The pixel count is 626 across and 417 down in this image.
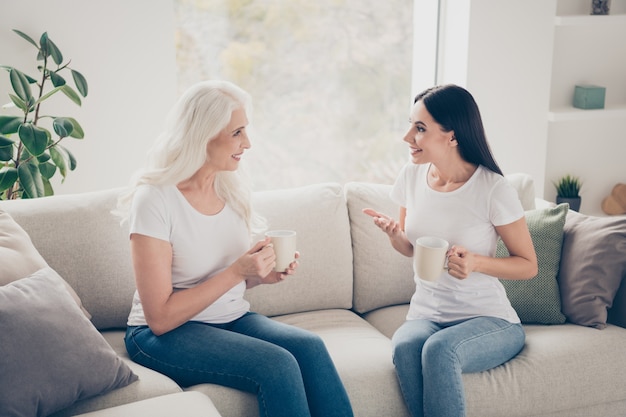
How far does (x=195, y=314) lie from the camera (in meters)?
2.04

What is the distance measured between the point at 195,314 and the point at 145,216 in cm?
31

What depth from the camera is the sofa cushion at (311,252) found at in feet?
8.46

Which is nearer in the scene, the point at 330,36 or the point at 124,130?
the point at 124,130

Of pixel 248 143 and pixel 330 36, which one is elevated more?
pixel 330 36

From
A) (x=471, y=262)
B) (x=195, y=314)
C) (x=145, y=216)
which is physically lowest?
(x=195, y=314)

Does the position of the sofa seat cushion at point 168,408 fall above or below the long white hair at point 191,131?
below

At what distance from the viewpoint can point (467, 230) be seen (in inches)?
87.1

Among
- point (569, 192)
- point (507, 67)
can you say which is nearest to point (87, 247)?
point (507, 67)

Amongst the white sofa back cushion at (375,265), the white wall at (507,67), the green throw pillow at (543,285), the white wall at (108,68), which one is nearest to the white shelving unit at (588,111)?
the white wall at (507,67)

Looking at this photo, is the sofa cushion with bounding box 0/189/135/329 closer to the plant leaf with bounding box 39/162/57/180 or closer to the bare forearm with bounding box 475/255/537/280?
the plant leaf with bounding box 39/162/57/180

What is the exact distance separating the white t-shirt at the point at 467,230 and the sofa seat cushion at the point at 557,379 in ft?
0.50

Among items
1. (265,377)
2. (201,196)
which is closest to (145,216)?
(201,196)

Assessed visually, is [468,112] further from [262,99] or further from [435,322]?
[262,99]

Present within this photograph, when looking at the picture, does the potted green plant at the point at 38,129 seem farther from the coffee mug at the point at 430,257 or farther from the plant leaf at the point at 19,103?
the coffee mug at the point at 430,257
